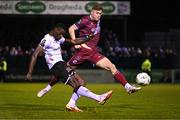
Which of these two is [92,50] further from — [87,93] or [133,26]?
[133,26]

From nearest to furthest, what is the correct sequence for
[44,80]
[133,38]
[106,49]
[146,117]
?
[146,117]
[44,80]
[106,49]
[133,38]

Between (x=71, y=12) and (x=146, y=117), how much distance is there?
97.6ft

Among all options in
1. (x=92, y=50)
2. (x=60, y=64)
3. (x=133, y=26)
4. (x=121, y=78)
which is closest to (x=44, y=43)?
(x=60, y=64)

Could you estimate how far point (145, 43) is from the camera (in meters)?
43.2

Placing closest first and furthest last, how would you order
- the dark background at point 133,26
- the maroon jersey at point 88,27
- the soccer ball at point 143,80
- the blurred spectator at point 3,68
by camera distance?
the maroon jersey at point 88,27 < the soccer ball at point 143,80 < the blurred spectator at point 3,68 < the dark background at point 133,26

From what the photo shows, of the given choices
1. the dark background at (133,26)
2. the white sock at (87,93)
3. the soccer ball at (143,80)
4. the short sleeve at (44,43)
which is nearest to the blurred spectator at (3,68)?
the dark background at (133,26)

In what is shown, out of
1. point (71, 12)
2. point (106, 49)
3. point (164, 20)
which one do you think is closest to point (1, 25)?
point (71, 12)

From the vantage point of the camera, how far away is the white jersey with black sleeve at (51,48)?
44.8ft

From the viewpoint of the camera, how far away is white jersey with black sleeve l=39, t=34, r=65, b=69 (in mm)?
13664

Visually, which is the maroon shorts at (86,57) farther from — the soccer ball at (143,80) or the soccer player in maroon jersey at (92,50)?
the soccer ball at (143,80)

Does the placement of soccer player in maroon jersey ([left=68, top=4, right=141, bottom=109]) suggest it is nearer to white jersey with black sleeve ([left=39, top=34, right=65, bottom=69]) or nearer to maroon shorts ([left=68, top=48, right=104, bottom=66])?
maroon shorts ([left=68, top=48, right=104, bottom=66])

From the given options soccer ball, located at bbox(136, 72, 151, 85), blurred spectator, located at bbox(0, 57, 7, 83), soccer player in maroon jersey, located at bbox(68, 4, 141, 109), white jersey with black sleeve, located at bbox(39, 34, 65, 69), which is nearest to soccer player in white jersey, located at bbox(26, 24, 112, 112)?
white jersey with black sleeve, located at bbox(39, 34, 65, 69)

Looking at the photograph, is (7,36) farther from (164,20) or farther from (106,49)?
(164,20)

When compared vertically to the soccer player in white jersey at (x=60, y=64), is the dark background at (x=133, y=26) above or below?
below
